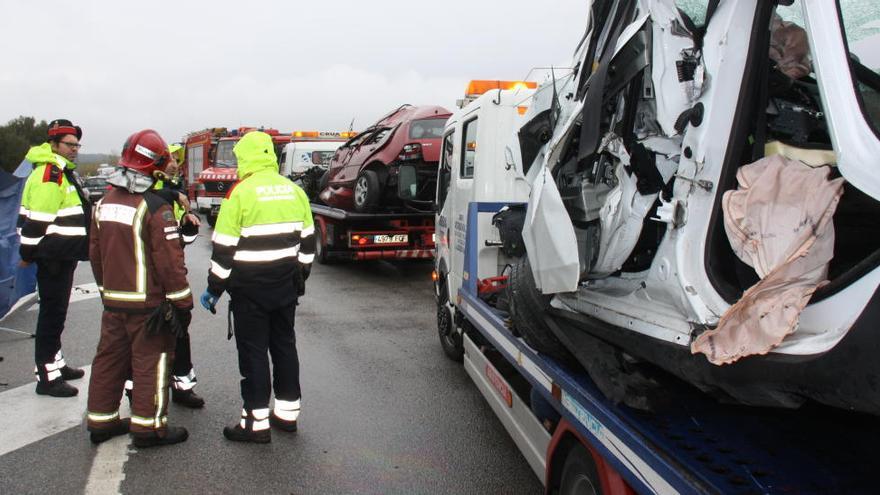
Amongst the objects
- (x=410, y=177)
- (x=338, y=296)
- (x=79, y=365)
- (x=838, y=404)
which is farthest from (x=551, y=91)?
(x=338, y=296)

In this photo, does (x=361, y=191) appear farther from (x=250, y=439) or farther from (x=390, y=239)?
(x=250, y=439)

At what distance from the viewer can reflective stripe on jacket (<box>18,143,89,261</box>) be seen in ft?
15.4

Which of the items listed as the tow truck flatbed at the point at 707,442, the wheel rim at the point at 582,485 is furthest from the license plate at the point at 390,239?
the wheel rim at the point at 582,485

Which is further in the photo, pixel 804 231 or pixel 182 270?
pixel 182 270

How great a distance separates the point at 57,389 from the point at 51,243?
1.11 metres

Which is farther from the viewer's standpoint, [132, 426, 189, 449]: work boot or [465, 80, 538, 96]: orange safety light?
[465, 80, 538, 96]: orange safety light

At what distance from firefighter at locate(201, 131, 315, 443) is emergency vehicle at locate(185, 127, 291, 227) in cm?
1437

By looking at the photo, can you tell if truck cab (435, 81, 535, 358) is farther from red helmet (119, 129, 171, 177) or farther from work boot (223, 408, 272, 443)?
red helmet (119, 129, 171, 177)

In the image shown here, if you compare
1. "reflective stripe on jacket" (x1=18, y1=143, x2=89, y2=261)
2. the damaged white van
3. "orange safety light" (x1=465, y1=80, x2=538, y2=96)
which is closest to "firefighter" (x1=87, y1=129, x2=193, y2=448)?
"reflective stripe on jacket" (x1=18, y1=143, x2=89, y2=261)

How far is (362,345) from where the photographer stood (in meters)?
6.48

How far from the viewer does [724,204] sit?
1839mm

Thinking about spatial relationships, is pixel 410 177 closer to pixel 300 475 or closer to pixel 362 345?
pixel 362 345

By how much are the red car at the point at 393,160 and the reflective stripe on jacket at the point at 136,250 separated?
5.01m

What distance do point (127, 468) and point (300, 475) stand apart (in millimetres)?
1022
